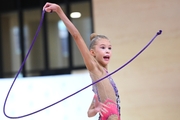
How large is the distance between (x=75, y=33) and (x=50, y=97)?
90.9 inches

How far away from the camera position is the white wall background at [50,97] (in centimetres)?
426

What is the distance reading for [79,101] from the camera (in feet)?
14.0

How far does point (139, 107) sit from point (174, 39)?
868mm

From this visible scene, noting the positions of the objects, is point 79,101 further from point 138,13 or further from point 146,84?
point 138,13

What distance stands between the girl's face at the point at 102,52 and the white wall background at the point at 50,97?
186cm

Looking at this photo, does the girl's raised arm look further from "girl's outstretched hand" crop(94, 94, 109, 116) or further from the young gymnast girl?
"girl's outstretched hand" crop(94, 94, 109, 116)

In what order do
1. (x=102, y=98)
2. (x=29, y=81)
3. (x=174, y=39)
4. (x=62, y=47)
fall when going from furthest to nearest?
(x=62, y=47), (x=29, y=81), (x=174, y=39), (x=102, y=98)

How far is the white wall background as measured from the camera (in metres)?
4.26

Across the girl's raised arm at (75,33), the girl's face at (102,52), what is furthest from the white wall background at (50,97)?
the girl's raised arm at (75,33)

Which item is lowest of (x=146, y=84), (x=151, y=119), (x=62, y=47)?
(x=151, y=119)

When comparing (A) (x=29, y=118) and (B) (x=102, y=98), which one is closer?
(B) (x=102, y=98)

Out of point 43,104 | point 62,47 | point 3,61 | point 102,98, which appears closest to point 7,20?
point 3,61

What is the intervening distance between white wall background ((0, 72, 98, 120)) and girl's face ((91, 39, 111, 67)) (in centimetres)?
186

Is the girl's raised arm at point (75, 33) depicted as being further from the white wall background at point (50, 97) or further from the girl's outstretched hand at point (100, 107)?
the white wall background at point (50, 97)
